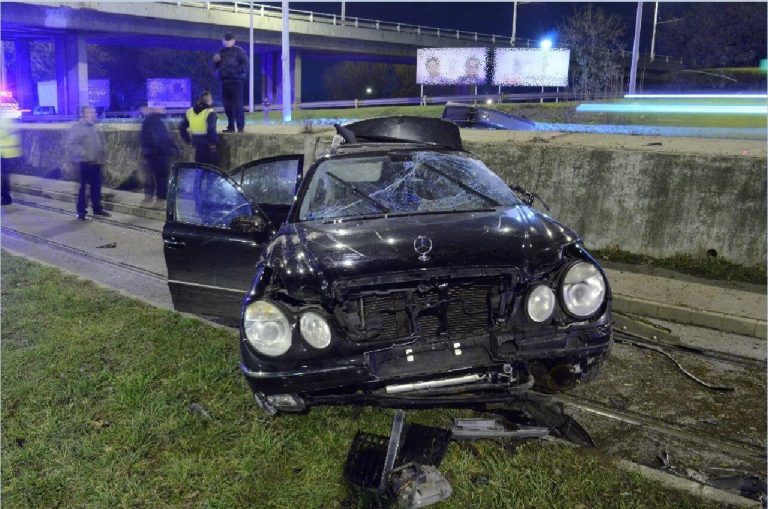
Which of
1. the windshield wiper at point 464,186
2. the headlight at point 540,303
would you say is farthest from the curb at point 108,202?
the headlight at point 540,303

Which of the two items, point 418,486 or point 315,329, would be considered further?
point 315,329

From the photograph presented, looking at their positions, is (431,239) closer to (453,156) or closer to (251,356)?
(251,356)

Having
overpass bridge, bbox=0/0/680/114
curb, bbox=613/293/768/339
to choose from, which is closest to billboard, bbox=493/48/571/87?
overpass bridge, bbox=0/0/680/114

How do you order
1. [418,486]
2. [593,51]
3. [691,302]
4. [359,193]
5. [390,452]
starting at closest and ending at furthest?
[418,486], [390,452], [359,193], [691,302], [593,51]

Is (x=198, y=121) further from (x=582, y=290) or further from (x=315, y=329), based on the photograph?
(x=582, y=290)

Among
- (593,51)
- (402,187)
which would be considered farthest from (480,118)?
(593,51)

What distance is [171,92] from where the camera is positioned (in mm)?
52438

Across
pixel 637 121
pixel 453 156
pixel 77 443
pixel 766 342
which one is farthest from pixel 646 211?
pixel 637 121

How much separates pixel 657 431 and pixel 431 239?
1756mm

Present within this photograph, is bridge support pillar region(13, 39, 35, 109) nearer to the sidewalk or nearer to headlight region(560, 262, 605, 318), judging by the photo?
the sidewalk

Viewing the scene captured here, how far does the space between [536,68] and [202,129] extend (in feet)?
84.1

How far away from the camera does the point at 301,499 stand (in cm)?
331

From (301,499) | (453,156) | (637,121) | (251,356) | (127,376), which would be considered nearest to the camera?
(301,499)

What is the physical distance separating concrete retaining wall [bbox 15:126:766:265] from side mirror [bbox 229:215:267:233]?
464cm
